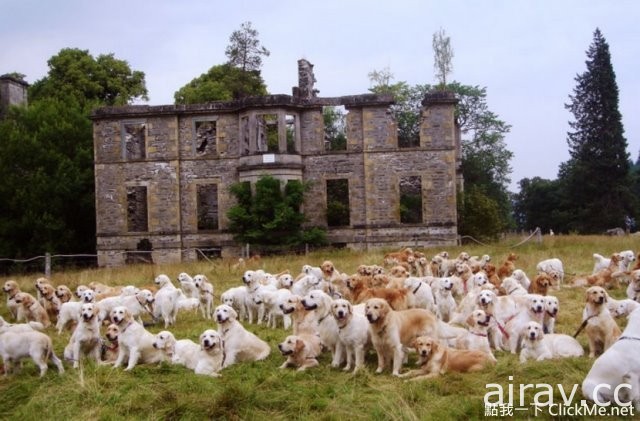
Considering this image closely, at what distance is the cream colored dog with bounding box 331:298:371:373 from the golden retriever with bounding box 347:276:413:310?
1943 mm

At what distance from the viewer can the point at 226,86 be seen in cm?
4878

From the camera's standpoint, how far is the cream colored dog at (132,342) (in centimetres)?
1066

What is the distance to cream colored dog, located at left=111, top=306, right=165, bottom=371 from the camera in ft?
35.0

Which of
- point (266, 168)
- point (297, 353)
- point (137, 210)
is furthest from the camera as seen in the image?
point (137, 210)

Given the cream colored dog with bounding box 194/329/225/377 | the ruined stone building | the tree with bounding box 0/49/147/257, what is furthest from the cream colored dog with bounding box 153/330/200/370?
the tree with bounding box 0/49/147/257

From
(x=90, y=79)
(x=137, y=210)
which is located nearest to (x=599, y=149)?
(x=137, y=210)

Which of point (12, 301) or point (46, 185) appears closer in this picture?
point (12, 301)

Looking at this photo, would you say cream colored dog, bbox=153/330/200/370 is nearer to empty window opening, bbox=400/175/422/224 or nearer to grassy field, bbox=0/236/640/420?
grassy field, bbox=0/236/640/420

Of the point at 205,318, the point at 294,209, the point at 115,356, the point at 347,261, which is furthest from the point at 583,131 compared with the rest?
the point at 115,356

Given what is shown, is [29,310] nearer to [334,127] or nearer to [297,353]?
[297,353]

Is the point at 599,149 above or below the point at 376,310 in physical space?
above

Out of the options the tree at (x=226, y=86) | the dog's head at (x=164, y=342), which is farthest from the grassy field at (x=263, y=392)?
the tree at (x=226, y=86)

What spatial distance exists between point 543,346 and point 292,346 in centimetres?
368

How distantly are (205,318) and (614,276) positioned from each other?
10011 millimetres
